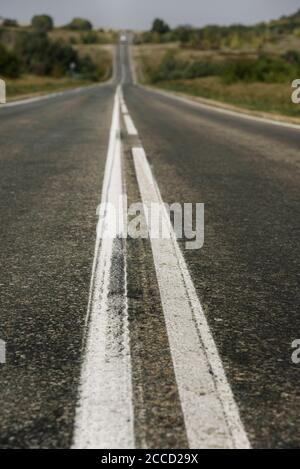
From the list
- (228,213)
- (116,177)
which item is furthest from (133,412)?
(116,177)

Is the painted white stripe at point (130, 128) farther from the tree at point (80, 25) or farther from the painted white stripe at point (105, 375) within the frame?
the tree at point (80, 25)

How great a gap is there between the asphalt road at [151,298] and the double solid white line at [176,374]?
3 cm

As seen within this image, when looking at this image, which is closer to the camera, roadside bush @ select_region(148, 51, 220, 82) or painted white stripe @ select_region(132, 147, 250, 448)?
painted white stripe @ select_region(132, 147, 250, 448)

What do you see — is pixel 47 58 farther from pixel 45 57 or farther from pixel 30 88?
pixel 30 88

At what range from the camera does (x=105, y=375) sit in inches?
75.7

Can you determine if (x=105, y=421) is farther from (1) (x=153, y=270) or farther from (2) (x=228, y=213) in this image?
(2) (x=228, y=213)

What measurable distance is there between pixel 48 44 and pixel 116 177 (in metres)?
92.4

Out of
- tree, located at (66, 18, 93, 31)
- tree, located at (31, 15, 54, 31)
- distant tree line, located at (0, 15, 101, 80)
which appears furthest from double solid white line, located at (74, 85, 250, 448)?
tree, located at (66, 18, 93, 31)

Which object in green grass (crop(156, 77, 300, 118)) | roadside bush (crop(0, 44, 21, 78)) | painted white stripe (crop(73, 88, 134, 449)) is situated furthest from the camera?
roadside bush (crop(0, 44, 21, 78))

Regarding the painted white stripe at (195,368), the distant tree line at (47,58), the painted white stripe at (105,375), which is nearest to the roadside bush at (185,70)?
the distant tree line at (47,58)

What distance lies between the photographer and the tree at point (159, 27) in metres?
154

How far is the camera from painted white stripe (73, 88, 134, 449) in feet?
5.19

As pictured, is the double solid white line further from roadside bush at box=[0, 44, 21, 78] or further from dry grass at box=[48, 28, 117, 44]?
dry grass at box=[48, 28, 117, 44]

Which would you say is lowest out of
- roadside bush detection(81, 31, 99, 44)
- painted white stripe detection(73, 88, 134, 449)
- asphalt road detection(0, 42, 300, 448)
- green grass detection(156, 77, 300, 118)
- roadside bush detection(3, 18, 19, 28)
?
asphalt road detection(0, 42, 300, 448)
